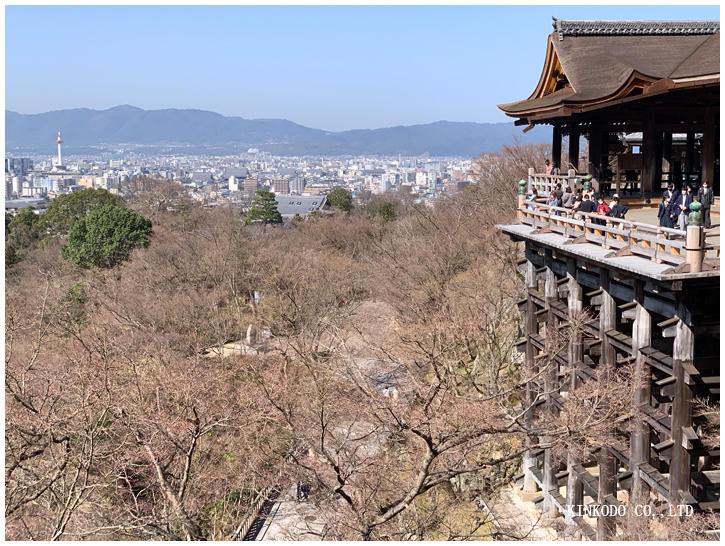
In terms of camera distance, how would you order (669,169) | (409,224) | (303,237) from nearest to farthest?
(669,169), (409,224), (303,237)

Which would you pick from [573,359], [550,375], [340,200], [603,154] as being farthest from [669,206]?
[340,200]

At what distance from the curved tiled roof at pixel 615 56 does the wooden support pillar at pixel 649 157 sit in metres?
1.08

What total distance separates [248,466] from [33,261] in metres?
29.8

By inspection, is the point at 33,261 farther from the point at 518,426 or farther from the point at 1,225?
the point at 518,426

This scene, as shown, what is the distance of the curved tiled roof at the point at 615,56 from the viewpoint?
12.9 meters

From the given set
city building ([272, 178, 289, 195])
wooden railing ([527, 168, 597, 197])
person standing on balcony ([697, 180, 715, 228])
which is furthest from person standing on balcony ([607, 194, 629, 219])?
city building ([272, 178, 289, 195])

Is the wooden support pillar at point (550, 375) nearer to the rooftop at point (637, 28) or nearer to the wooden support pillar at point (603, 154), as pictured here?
the wooden support pillar at point (603, 154)

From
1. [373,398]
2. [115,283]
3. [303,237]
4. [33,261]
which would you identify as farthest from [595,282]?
[33,261]

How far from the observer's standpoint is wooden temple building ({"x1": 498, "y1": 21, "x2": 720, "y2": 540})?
1055cm

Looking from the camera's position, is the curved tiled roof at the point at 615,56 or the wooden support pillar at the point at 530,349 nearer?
the curved tiled roof at the point at 615,56

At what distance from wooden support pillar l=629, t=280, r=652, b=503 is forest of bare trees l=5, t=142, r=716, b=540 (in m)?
0.32

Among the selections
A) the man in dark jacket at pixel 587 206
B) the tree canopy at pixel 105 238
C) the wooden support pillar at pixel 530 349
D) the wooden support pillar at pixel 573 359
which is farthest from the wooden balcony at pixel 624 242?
the tree canopy at pixel 105 238

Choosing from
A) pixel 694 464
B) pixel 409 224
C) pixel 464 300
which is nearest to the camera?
pixel 694 464

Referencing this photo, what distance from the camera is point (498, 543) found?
12023mm
